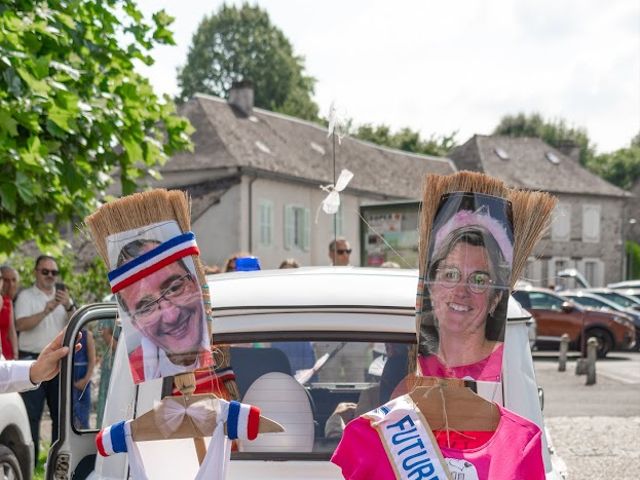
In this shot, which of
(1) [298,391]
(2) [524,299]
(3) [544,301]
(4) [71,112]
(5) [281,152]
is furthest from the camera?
(5) [281,152]


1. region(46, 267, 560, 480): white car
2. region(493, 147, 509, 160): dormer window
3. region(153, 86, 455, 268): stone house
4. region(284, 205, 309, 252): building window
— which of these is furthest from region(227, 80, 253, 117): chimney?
region(46, 267, 560, 480): white car

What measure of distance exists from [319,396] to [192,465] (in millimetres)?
1323

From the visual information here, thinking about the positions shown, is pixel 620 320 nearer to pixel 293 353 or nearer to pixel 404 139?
pixel 293 353

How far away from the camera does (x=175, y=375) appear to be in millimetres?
3320

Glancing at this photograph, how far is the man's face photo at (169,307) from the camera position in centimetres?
329

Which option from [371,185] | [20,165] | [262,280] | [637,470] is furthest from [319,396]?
[371,185]

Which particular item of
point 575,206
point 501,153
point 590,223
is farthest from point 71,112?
point 501,153

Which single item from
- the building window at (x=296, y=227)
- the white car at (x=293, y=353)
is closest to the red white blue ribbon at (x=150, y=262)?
the white car at (x=293, y=353)

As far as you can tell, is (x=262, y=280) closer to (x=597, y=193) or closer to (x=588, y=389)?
(x=588, y=389)

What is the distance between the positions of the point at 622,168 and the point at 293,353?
9552 centimetres

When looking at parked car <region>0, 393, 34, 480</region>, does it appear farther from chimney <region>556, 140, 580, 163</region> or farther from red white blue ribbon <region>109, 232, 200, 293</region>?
chimney <region>556, 140, 580, 163</region>

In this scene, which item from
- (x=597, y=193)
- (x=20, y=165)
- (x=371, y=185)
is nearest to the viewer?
(x=20, y=165)

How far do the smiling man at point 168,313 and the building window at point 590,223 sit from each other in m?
67.2

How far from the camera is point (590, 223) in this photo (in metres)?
69.1
